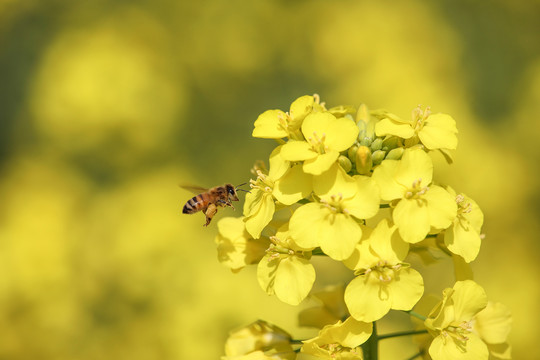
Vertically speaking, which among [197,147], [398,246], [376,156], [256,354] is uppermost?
[376,156]

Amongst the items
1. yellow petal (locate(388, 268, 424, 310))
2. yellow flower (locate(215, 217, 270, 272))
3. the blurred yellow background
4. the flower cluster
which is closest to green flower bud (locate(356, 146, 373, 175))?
the flower cluster

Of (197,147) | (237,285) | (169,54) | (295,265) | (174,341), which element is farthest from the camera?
(169,54)

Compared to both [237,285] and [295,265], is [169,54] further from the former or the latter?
[295,265]

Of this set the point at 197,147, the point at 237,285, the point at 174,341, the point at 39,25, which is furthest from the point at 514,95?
the point at 39,25

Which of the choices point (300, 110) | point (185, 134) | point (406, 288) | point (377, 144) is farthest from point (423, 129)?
point (185, 134)

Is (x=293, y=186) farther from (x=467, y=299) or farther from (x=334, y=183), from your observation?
(x=467, y=299)

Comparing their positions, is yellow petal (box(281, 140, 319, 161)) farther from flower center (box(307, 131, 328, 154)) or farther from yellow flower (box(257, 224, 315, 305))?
yellow flower (box(257, 224, 315, 305))
